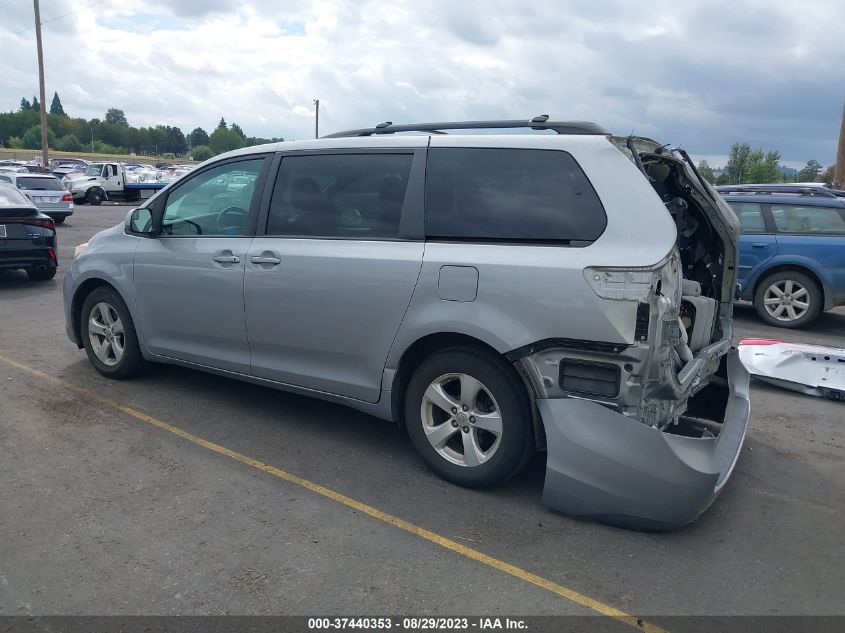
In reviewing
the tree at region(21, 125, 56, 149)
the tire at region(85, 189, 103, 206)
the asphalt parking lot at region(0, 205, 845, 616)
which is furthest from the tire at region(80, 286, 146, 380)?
the tree at region(21, 125, 56, 149)

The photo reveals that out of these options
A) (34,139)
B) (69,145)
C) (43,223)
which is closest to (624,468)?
(43,223)

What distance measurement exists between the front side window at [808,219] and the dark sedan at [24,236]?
10.1 m

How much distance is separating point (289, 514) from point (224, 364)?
5.34ft

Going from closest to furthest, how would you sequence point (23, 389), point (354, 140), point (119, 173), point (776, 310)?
point (354, 140)
point (23, 389)
point (776, 310)
point (119, 173)

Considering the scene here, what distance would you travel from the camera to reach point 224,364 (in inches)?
A: 191

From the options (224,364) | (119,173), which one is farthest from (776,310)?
→ (119,173)

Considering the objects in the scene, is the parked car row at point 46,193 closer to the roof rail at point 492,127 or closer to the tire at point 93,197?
the tire at point 93,197

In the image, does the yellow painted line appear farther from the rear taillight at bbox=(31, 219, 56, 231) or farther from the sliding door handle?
the rear taillight at bbox=(31, 219, 56, 231)

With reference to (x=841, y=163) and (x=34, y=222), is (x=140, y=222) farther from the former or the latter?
(x=841, y=163)

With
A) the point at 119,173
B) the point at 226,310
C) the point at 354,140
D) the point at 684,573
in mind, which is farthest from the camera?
the point at 119,173

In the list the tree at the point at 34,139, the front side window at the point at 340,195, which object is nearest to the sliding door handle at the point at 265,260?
the front side window at the point at 340,195

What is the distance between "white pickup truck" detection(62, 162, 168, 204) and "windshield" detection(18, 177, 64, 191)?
10111 millimetres

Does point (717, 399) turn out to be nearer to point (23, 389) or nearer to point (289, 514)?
point (289, 514)

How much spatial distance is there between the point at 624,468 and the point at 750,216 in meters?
→ 7.16
